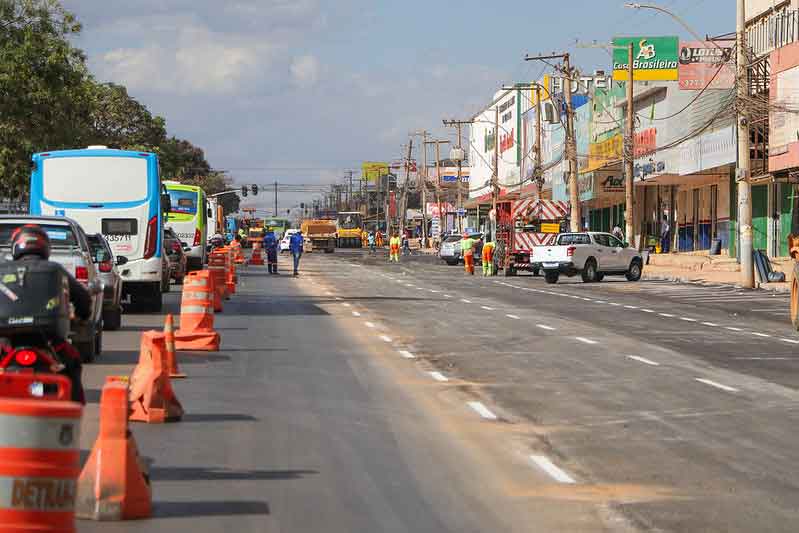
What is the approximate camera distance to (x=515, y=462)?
35.5 ft

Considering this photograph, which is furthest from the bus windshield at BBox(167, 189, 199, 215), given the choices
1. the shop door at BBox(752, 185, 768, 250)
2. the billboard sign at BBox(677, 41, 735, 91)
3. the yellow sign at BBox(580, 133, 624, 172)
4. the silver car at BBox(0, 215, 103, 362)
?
the silver car at BBox(0, 215, 103, 362)

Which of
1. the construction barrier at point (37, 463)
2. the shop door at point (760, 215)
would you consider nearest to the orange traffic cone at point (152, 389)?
the construction barrier at point (37, 463)

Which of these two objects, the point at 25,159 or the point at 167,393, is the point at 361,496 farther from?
the point at 25,159

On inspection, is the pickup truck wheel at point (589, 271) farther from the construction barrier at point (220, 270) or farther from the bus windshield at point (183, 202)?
the construction barrier at point (220, 270)

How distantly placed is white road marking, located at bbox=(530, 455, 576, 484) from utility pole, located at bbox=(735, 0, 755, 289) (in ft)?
110

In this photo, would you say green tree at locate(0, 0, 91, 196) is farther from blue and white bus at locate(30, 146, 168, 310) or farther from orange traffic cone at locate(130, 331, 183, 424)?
orange traffic cone at locate(130, 331, 183, 424)

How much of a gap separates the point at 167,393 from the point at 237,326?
13004 millimetres

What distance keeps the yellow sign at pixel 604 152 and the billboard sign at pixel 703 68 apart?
8428 mm

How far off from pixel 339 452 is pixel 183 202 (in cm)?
4731

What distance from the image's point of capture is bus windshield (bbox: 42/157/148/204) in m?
28.7

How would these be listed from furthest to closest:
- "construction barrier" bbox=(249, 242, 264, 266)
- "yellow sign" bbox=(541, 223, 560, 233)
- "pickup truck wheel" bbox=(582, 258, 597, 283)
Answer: "construction barrier" bbox=(249, 242, 264, 266) < "yellow sign" bbox=(541, 223, 560, 233) < "pickup truck wheel" bbox=(582, 258, 597, 283)

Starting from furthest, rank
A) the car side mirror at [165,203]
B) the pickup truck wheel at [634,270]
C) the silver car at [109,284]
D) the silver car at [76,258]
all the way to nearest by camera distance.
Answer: the pickup truck wheel at [634,270]
the car side mirror at [165,203]
the silver car at [109,284]
the silver car at [76,258]

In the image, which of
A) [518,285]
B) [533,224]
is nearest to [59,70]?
[518,285]

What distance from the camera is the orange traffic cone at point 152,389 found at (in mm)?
12211
